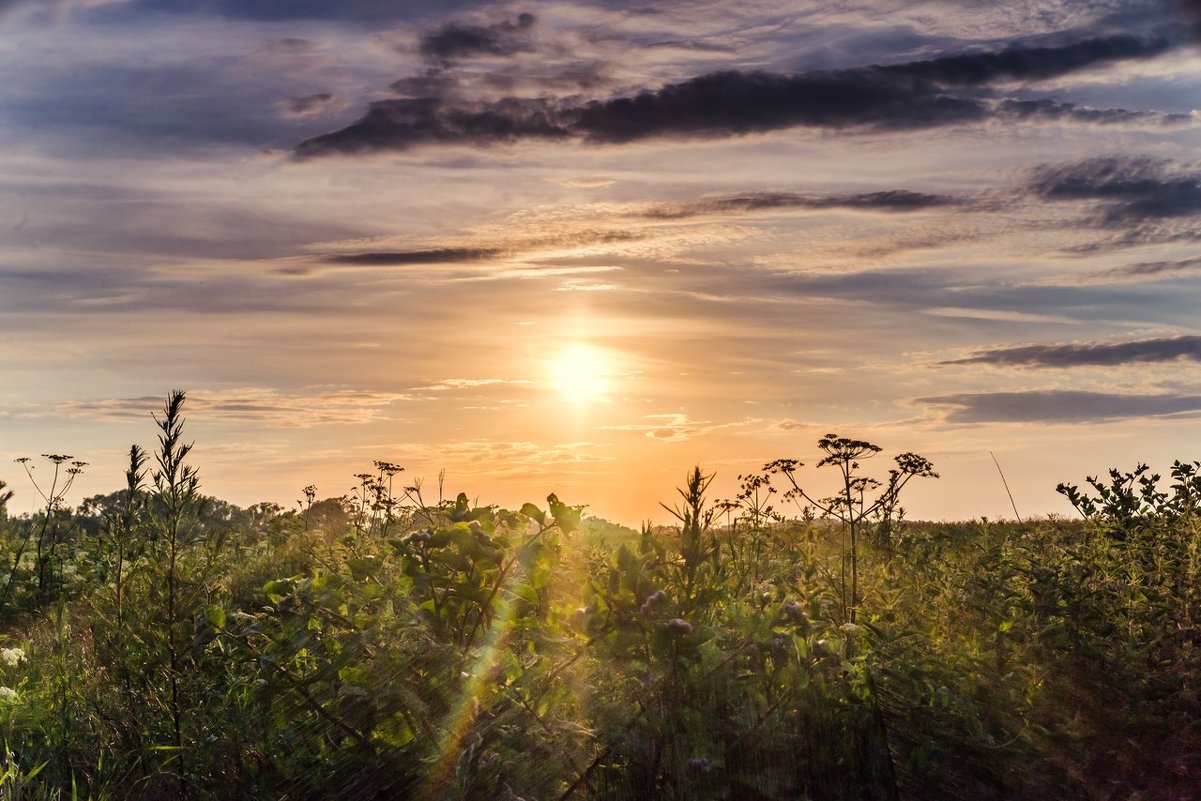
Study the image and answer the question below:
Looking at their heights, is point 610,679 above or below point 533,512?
below

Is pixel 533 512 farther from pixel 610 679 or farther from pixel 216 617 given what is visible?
pixel 216 617

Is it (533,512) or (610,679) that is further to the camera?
(533,512)

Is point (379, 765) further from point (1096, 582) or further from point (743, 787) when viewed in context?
point (1096, 582)

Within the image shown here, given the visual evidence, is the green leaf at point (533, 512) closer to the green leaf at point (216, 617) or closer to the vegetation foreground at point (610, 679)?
the vegetation foreground at point (610, 679)

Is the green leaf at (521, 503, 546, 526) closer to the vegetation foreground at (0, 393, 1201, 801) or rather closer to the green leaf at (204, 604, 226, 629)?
the vegetation foreground at (0, 393, 1201, 801)

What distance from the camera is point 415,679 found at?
431 centimetres

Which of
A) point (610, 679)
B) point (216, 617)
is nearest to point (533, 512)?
point (610, 679)

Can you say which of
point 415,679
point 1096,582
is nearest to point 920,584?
point 1096,582

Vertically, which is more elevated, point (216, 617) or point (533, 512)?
point (533, 512)

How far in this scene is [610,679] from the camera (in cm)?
426

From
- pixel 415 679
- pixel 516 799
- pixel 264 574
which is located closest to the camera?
pixel 516 799

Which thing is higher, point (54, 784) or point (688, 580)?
point (688, 580)

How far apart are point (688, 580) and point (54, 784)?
3.82m

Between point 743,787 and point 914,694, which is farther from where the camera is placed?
point 914,694
